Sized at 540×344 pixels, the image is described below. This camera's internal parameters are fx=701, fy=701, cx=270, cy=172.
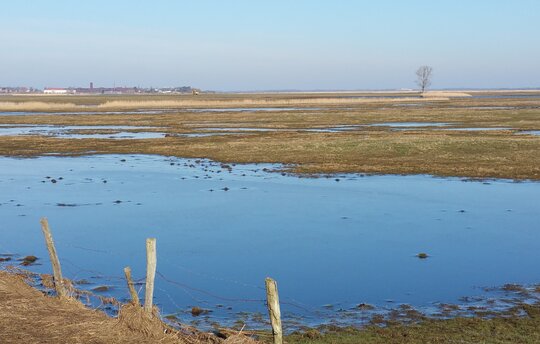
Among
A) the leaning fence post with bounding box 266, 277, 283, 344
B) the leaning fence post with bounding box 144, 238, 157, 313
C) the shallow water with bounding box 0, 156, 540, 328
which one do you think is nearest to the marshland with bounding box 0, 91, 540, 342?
the shallow water with bounding box 0, 156, 540, 328

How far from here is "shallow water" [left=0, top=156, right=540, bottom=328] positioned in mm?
15312

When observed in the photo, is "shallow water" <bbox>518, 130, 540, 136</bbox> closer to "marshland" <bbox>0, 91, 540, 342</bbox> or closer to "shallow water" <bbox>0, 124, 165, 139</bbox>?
"marshland" <bbox>0, 91, 540, 342</bbox>

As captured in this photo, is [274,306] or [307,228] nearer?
[274,306]

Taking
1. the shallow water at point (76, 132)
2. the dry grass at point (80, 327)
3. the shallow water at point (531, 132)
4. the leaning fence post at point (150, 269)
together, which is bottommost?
the shallow water at point (76, 132)

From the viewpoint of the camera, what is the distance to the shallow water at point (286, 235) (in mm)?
15312

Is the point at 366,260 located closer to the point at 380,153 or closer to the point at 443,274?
the point at 443,274

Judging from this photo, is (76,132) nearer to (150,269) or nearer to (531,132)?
(531,132)

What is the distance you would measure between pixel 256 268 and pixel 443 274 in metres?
4.46

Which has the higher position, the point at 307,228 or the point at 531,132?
the point at 531,132

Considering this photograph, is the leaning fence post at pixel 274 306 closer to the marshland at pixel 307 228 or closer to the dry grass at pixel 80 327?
the dry grass at pixel 80 327

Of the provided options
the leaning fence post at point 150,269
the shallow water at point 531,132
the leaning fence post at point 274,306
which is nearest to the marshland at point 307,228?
the leaning fence post at point 150,269

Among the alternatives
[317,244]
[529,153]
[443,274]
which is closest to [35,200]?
[317,244]

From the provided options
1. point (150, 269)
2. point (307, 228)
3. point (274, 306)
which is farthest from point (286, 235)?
point (274, 306)

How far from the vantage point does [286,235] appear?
20.8 metres
